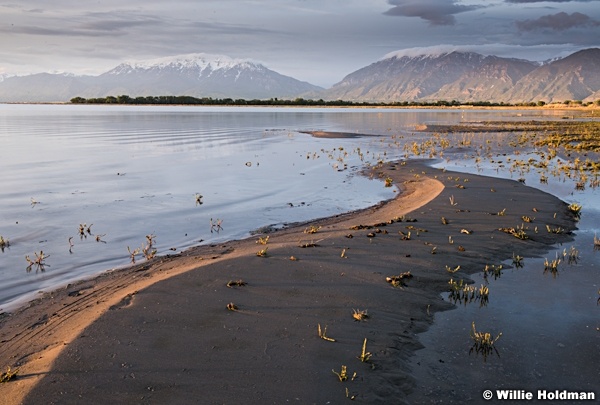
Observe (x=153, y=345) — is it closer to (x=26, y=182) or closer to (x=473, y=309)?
(x=473, y=309)

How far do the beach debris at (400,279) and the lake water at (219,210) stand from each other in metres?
1.40

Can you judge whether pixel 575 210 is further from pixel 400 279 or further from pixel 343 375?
pixel 343 375

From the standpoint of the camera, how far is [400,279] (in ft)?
37.7

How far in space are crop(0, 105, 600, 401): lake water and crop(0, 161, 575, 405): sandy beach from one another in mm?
846

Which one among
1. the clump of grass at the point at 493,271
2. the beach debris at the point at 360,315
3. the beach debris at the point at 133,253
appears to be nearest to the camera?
the beach debris at the point at 360,315

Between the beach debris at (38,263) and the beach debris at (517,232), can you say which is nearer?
the beach debris at (38,263)

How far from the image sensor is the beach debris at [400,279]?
11.3m

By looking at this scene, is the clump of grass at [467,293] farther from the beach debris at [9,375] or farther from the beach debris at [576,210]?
the beach debris at [576,210]

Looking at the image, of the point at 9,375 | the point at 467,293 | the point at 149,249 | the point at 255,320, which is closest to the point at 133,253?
the point at 149,249

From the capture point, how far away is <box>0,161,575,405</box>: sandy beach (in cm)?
721

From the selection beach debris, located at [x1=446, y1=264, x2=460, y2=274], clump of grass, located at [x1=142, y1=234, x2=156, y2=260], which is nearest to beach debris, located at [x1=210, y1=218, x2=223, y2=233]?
clump of grass, located at [x1=142, y1=234, x2=156, y2=260]

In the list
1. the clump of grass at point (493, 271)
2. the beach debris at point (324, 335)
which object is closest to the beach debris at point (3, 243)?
the beach debris at point (324, 335)

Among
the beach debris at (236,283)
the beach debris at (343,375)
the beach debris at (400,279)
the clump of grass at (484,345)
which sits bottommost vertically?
the clump of grass at (484,345)

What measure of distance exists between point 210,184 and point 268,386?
21686mm
